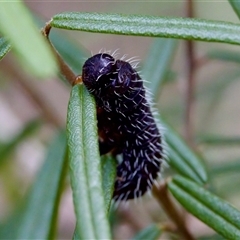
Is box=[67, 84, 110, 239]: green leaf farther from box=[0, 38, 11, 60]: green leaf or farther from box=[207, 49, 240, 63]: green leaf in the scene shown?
box=[207, 49, 240, 63]: green leaf

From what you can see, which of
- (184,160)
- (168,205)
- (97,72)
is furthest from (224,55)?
(97,72)

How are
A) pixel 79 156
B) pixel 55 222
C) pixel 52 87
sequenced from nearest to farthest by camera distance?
pixel 79 156 < pixel 55 222 < pixel 52 87

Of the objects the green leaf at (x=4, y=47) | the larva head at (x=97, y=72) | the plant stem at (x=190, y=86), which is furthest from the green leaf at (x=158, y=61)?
the green leaf at (x=4, y=47)

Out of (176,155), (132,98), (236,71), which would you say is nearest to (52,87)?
(236,71)

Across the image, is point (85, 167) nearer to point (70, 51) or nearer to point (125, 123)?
point (125, 123)

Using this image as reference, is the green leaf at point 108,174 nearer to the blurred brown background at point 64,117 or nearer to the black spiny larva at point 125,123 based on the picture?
the black spiny larva at point 125,123

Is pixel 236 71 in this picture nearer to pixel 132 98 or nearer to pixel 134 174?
pixel 134 174
